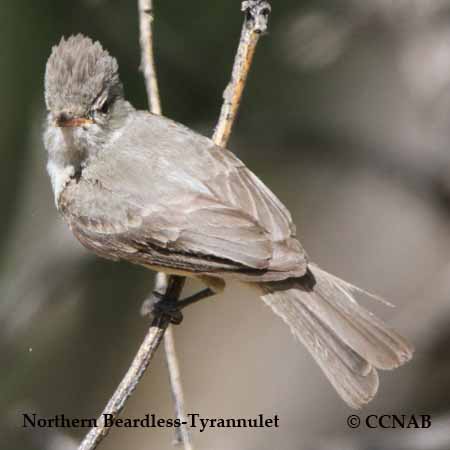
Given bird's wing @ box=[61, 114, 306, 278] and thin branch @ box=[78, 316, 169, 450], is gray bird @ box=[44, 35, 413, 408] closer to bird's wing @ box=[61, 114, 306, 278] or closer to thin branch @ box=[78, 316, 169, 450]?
bird's wing @ box=[61, 114, 306, 278]

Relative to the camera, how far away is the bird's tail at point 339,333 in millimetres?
3926

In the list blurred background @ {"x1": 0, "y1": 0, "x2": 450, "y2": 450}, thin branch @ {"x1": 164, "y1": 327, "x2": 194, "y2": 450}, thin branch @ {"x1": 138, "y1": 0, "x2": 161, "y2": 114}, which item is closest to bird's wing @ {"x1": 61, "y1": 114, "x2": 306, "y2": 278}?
thin branch @ {"x1": 138, "y1": 0, "x2": 161, "y2": 114}

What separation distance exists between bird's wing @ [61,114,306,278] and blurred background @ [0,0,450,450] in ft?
4.90

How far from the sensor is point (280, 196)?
639cm

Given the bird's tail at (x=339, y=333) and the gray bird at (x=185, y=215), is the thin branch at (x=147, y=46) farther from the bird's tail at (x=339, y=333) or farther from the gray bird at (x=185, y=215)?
the bird's tail at (x=339, y=333)

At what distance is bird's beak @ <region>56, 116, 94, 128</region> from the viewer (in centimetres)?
399

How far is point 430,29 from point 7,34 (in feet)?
9.53

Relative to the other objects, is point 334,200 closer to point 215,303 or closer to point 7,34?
point 215,303

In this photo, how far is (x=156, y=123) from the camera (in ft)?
14.7

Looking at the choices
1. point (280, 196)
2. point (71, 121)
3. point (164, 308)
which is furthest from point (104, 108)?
point (280, 196)

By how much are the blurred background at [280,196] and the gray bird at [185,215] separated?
58.0 inches

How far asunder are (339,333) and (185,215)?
0.83m

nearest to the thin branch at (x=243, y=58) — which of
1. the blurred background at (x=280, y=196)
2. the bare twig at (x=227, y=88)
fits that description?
the bare twig at (x=227, y=88)

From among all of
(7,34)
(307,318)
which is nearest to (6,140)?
(7,34)
